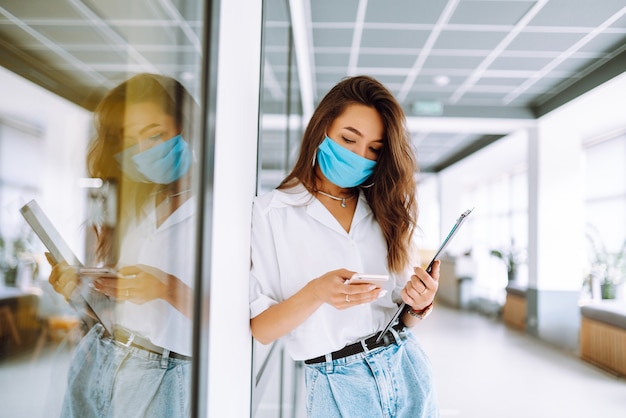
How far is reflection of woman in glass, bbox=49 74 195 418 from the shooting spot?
551 mm

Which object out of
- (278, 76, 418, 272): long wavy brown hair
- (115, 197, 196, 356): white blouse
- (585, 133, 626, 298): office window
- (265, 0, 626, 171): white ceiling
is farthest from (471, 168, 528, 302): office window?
(115, 197, 196, 356): white blouse

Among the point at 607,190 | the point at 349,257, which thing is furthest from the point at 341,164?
the point at 607,190

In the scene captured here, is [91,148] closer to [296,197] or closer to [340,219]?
[296,197]

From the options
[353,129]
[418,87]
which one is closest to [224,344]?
[353,129]

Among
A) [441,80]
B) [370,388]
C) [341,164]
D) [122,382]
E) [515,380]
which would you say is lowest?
[515,380]

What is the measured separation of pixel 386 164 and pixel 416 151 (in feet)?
0.71

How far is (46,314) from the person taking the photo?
0.46 metres

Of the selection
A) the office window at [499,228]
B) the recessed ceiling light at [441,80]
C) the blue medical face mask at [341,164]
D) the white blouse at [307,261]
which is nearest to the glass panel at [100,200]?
the white blouse at [307,261]

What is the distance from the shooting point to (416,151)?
5.40 ft

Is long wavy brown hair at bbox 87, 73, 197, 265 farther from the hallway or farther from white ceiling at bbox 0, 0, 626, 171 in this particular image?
the hallway

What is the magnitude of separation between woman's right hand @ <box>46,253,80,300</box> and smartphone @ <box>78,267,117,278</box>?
0.05ft

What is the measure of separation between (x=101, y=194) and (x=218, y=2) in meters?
0.51

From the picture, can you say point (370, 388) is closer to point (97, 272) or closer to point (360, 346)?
point (360, 346)

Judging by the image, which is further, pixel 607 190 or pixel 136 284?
pixel 607 190
